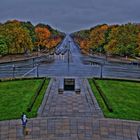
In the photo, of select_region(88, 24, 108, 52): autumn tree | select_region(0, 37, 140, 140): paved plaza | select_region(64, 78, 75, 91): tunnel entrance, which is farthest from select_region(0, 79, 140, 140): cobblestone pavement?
select_region(88, 24, 108, 52): autumn tree

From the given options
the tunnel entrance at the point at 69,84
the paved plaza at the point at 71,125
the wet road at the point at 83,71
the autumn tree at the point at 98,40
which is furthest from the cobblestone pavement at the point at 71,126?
the autumn tree at the point at 98,40

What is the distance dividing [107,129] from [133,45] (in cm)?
5645

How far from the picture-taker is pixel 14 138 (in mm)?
19328

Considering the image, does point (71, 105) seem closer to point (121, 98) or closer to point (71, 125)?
point (71, 125)

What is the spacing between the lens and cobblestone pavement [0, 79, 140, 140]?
1958 centimetres

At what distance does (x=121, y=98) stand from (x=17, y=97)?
10.5 meters

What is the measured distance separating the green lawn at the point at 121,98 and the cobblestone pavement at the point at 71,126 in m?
1.31

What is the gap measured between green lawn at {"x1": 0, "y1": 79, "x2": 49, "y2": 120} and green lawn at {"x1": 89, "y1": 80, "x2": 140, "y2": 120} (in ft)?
20.2

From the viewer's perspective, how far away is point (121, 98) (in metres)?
28.9

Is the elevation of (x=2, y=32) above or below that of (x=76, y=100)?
above

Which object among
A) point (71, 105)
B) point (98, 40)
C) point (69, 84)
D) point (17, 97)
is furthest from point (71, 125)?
point (98, 40)

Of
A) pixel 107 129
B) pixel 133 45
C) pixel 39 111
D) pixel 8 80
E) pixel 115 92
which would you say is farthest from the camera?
pixel 133 45

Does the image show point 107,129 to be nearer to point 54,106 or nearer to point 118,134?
point 118,134

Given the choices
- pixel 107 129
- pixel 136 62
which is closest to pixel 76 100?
pixel 107 129
